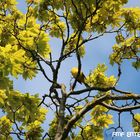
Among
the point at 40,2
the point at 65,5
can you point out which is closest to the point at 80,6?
the point at 65,5

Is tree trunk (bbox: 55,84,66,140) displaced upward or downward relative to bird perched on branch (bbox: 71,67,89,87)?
downward

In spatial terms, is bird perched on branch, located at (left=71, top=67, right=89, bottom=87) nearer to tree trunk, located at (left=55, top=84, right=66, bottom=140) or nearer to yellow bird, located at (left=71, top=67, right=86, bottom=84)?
yellow bird, located at (left=71, top=67, right=86, bottom=84)

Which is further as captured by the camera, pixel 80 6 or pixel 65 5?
pixel 65 5

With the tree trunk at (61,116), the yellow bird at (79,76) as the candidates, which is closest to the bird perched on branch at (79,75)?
the yellow bird at (79,76)

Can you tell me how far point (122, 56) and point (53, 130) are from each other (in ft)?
13.0

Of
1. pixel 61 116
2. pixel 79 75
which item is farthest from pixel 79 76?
pixel 61 116

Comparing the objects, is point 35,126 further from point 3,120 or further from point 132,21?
point 132,21

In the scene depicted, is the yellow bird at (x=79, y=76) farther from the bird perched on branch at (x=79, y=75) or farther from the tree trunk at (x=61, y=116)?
the tree trunk at (x=61, y=116)

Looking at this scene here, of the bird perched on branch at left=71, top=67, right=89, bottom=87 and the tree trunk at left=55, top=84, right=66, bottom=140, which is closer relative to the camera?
the tree trunk at left=55, top=84, right=66, bottom=140

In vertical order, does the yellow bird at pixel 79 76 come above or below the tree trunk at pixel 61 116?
above

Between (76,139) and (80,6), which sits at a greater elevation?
(80,6)

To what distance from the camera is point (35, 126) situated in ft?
49.6

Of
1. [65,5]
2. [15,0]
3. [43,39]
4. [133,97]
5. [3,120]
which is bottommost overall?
[133,97]

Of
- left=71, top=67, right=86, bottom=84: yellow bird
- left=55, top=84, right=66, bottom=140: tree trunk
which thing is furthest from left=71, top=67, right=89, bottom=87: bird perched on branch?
left=55, top=84, right=66, bottom=140: tree trunk
